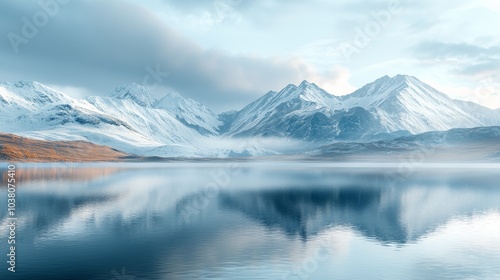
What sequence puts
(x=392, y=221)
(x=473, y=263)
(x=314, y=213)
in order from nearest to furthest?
(x=473, y=263), (x=392, y=221), (x=314, y=213)

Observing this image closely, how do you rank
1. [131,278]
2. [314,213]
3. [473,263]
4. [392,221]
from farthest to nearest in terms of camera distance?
[314,213]
[392,221]
[473,263]
[131,278]

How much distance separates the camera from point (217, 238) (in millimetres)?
60469

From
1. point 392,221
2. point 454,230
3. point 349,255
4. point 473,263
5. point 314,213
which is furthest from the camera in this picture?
point 314,213

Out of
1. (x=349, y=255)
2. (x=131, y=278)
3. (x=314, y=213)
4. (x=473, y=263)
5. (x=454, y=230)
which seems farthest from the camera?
(x=314, y=213)

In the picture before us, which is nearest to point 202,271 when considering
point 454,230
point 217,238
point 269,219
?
point 217,238

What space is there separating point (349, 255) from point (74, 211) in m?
51.0

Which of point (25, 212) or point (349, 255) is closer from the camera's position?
point (349, 255)

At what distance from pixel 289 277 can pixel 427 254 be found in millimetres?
19420

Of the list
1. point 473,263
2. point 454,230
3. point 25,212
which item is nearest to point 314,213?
point 454,230

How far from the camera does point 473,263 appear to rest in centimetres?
4891

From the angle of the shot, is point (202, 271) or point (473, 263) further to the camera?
point (473, 263)

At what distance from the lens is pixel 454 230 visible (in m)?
68.4

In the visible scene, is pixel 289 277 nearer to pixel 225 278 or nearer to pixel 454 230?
pixel 225 278

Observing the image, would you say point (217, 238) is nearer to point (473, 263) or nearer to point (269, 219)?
point (269, 219)
